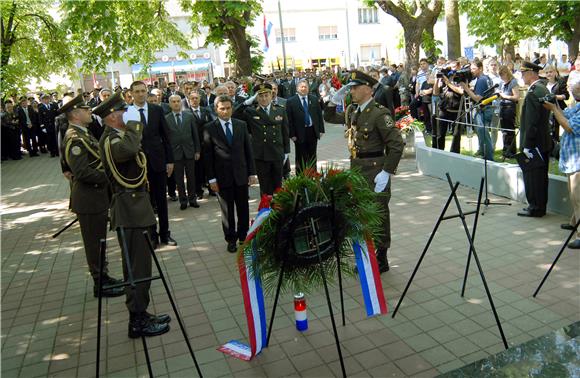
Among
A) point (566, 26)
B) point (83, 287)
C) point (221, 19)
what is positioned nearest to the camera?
point (83, 287)

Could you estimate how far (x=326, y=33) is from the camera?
5262 centimetres

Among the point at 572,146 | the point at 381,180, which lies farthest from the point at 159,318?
the point at 572,146

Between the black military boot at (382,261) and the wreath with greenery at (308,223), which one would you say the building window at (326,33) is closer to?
the black military boot at (382,261)

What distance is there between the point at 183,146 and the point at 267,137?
2309 mm

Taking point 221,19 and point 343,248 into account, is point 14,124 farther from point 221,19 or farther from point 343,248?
point 343,248

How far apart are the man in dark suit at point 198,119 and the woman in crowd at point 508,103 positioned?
575cm

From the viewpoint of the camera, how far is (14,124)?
18750 mm

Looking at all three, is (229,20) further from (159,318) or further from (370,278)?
(370,278)

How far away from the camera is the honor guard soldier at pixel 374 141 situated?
18.1 feet

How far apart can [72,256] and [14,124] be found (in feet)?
44.0

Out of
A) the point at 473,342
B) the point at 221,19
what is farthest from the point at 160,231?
the point at 221,19

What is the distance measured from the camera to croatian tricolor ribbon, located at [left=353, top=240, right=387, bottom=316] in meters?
4.53

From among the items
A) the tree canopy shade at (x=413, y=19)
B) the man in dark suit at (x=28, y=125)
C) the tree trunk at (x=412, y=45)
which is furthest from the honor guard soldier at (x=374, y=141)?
the man in dark suit at (x=28, y=125)

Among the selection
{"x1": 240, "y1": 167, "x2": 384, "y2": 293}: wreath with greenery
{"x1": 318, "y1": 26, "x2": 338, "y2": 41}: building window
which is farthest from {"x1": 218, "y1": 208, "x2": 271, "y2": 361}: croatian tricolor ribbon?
{"x1": 318, "y1": 26, "x2": 338, "y2": 41}: building window
